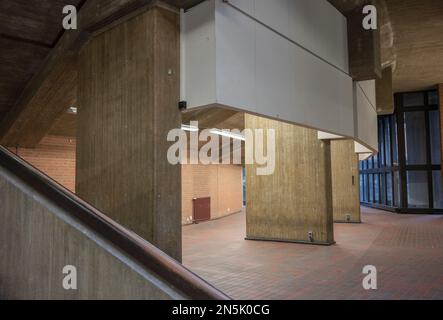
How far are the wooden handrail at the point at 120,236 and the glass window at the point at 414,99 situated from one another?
20.2 meters

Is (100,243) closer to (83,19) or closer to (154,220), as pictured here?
(154,220)

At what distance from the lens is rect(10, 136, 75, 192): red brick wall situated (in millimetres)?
9469

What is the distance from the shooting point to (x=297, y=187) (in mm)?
10078

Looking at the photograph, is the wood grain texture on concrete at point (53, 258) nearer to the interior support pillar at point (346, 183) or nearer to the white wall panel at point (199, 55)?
the white wall panel at point (199, 55)

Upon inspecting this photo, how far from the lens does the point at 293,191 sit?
10148 millimetres

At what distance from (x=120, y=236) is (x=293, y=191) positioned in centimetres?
830

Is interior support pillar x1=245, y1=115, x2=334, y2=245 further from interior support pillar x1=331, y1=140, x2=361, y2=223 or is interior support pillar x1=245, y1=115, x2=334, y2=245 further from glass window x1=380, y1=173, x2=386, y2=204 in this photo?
glass window x1=380, y1=173, x2=386, y2=204

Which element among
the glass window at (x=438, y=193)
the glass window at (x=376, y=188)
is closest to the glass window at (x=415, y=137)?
the glass window at (x=438, y=193)

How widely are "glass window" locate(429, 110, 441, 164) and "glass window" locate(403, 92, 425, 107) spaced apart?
695 millimetres

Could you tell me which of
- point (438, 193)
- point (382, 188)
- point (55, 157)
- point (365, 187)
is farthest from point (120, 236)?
point (365, 187)

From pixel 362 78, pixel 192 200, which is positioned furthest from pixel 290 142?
pixel 192 200

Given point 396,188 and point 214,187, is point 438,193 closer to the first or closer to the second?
point 396,188

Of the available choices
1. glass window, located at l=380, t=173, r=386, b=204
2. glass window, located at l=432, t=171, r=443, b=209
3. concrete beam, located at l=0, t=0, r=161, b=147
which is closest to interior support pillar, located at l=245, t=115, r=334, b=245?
concrete beam, located at l=0, t=0, r=161, b=147

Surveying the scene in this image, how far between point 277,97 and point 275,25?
1053 millimetres
